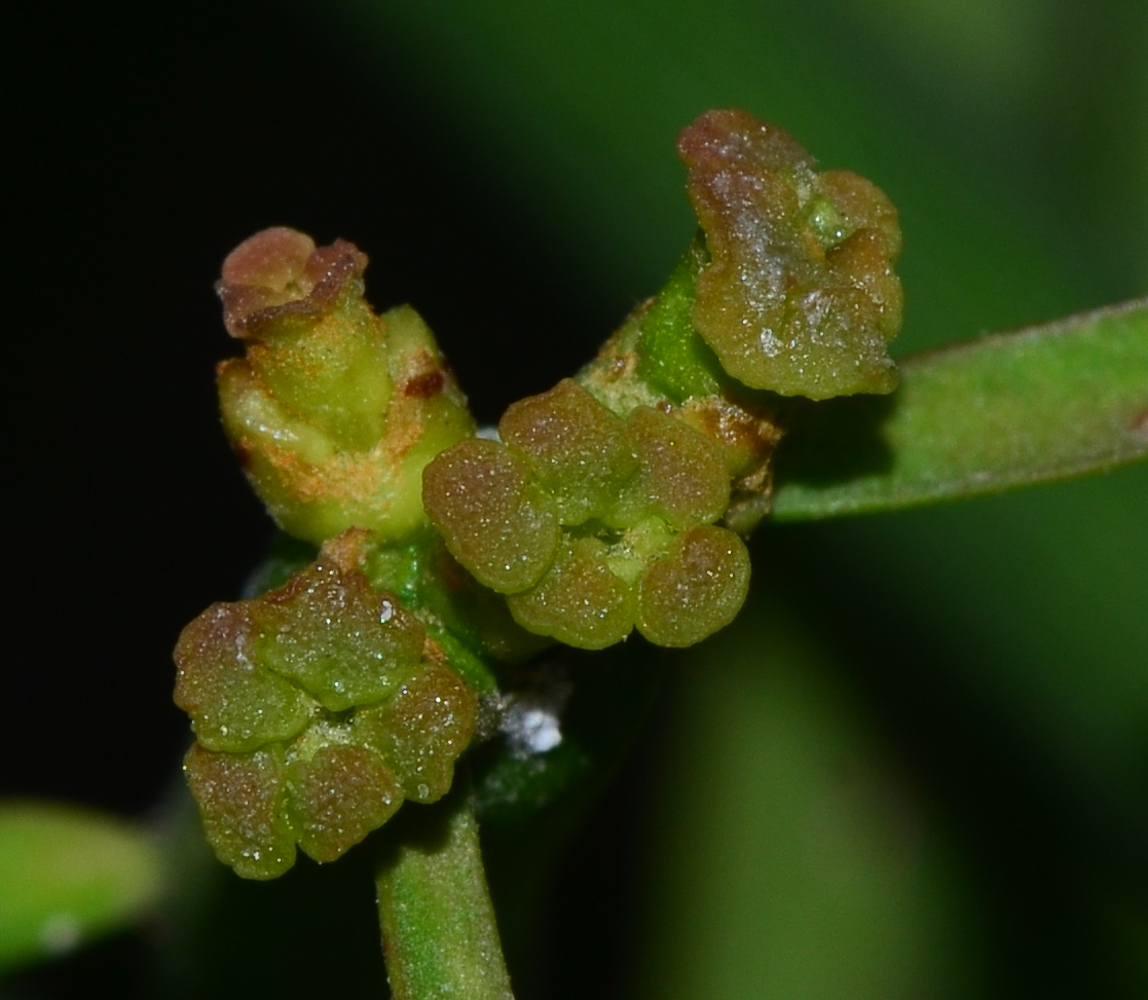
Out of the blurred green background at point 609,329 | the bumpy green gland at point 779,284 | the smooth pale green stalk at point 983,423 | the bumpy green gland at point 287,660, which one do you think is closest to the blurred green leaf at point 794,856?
the blurred green background at point 609,329

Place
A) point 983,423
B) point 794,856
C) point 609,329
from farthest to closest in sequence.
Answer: point 609,329 → point 794,856 → point 983,423

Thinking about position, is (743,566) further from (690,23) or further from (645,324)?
(690,23)

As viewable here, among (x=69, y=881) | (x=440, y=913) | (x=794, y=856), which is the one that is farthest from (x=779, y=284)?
(x=794, y=856)

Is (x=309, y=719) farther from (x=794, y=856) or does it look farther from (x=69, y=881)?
(x=794, y=856)

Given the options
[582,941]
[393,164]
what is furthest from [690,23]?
[393,164]

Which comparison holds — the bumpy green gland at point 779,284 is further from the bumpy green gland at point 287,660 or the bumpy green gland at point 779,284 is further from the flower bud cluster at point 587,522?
the bumpy green gland at point 287,660
